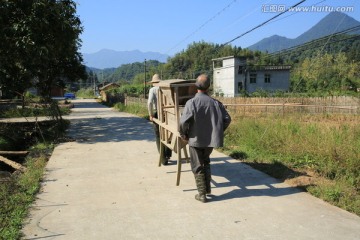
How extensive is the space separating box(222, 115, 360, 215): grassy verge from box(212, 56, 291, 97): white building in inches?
1816

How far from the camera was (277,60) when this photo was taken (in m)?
93.9

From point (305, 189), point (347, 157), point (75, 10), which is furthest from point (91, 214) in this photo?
point (75, 10)

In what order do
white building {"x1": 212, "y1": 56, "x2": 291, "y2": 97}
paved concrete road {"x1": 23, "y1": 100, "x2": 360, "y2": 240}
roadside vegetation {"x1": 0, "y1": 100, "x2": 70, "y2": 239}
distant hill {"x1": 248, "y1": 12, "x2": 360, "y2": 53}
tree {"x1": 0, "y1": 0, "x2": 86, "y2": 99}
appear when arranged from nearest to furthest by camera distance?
paved concrete road {"x1": 23, "y1": 100, "x2": 360, "y2": 240}, roadside vegetation {"x1": 0, "y1": 100, "x2": 70, "y2": 239}, tree {"x1": 0, "y1": 0, "x2": 86, "y2": 99}, distant hill {"x1": 248, "y1": 12, "x2": 360, "y2": 53}, white building {"x1": 212, "y1": 56, "x2": 291, "y2": 97}

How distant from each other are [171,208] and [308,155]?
411 centimetres

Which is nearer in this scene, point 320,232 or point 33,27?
point 320,232

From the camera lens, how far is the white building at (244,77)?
190 feet

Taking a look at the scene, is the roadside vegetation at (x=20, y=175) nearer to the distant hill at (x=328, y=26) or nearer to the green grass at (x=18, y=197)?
the green grass at (x=18, y=197)

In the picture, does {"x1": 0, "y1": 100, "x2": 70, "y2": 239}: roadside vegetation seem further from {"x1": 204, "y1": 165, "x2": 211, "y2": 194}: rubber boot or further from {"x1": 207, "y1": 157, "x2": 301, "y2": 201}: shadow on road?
{"x1": 207, "y1": 157, "x2": 301, "y2": 201}: shadow on road

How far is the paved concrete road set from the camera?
14.2 ft

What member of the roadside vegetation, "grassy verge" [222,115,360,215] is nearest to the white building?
the roadside vegetation

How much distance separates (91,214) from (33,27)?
8871 millimetres

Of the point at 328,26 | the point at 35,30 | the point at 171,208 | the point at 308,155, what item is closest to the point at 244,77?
the point at 328,26

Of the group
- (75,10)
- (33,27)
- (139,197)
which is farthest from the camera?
(75,10)

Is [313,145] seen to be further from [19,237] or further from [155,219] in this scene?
[19,237]
